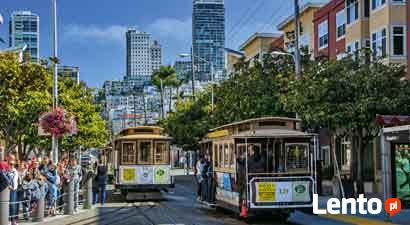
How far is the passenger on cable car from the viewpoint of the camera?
2094 centimetres

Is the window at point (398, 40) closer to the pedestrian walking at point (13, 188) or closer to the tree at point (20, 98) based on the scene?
the tree at point (20, 98)

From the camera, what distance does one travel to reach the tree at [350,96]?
2734cm

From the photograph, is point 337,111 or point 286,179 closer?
point 286,179

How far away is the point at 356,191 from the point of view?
2855 cm

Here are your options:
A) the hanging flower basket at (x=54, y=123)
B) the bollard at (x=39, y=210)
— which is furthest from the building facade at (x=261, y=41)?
the bollard at (x=39, y=210)

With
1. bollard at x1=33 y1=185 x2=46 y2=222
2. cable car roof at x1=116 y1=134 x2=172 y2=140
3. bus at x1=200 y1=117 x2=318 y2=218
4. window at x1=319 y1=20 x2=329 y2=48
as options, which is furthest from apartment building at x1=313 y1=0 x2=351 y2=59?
bollard at x1=33 y1=185 x2=46 y2=222

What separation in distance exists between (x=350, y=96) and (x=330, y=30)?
22.6m

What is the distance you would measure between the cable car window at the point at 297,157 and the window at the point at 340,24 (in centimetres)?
2686

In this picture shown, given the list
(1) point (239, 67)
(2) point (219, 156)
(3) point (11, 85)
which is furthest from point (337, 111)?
(1) point (239, 67)

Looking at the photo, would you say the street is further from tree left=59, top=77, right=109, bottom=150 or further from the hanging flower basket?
tree left=59, top=77, right=109, bottom=150

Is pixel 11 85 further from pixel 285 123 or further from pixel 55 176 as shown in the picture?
pixel 285 123

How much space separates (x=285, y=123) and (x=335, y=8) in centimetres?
2845

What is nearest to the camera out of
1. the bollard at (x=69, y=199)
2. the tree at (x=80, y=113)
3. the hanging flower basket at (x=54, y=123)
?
the bollard at (x=69, y=199)

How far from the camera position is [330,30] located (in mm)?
50062
